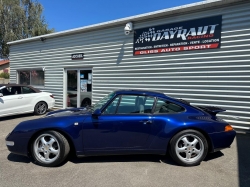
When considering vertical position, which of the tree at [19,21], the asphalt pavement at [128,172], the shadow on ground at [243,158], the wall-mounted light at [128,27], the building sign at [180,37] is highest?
the tree at [19,21]

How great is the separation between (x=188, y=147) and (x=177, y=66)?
3.55 metres

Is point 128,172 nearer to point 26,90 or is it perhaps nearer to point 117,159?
point 117,159

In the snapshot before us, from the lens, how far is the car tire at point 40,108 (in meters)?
8.09

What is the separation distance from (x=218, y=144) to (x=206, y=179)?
2.46 ft

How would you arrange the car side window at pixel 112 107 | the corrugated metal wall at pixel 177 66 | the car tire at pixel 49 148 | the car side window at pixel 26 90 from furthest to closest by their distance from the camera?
A: the car side window at pixel 26 90
the corrugated metal wall at pixel 177 66
the car side window at pixel 112 107
the car tire at pixel 49 148

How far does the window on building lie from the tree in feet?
49.4

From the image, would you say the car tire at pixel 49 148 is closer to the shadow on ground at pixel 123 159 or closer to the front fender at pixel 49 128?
the front fender at pixel 49 128

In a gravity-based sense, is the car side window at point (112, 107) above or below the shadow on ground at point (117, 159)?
above

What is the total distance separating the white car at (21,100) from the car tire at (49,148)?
4.66 metres

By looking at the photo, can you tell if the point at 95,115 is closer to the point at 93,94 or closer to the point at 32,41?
the point at 93,94

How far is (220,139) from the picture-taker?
135 inches

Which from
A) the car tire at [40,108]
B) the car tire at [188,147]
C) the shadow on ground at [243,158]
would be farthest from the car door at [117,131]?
the car tire at [40,108]

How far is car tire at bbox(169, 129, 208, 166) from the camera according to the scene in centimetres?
338

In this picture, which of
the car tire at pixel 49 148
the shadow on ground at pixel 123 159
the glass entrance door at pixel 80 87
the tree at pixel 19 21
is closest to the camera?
the car tire at pixel 49 148
